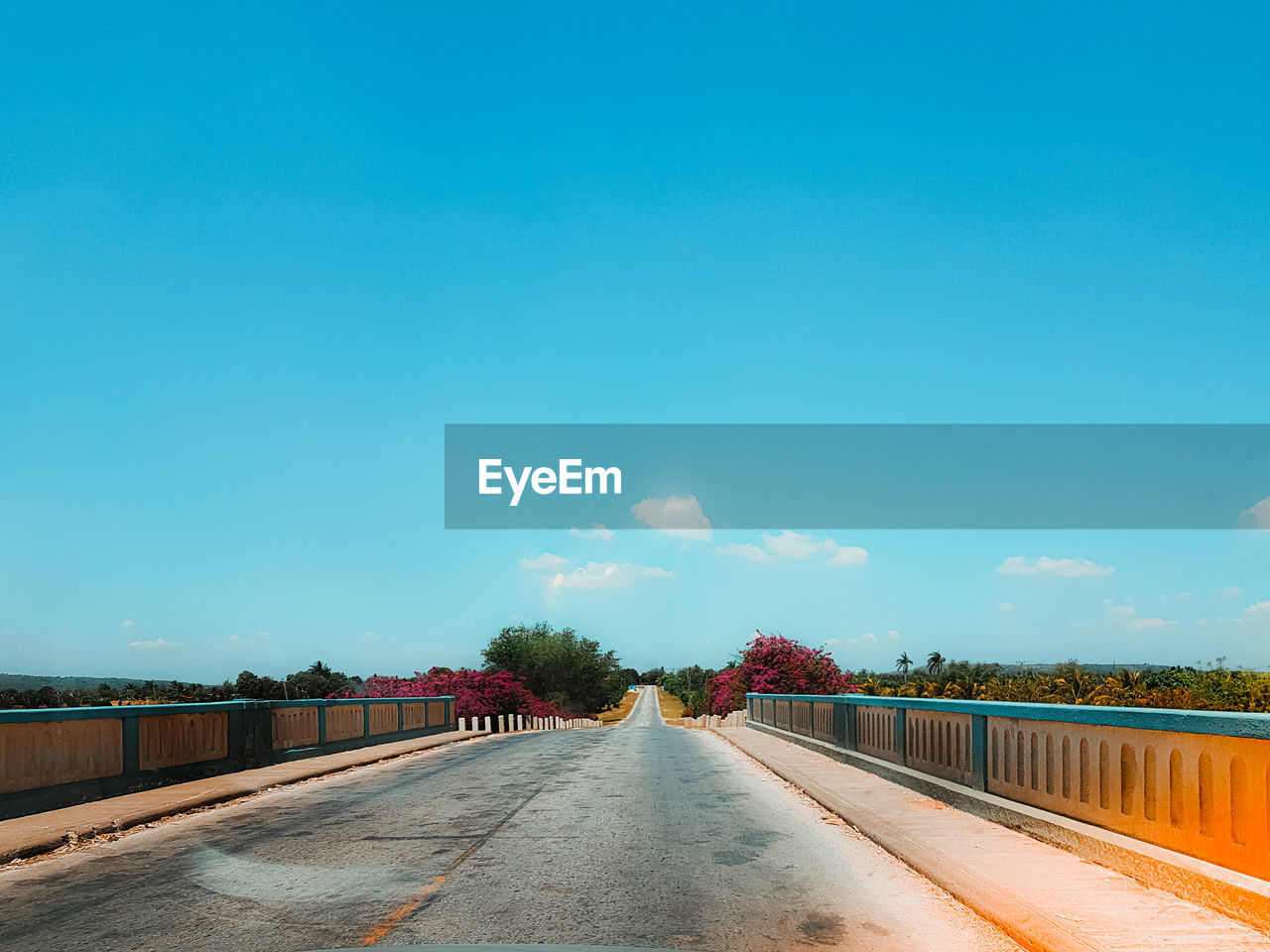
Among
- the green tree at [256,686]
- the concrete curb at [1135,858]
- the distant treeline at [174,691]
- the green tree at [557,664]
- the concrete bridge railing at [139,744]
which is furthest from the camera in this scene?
the green tree at [557,664]

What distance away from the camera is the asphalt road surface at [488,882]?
6.68 m

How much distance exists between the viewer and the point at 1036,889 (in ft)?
24.8

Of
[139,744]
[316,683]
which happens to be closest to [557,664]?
[316,683]

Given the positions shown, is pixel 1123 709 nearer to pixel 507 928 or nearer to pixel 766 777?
pixel 507 928

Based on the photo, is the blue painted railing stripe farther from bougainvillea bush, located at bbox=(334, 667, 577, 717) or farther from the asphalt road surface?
bougainvillea bush, located at bbox=(334, 667, 577, 717)

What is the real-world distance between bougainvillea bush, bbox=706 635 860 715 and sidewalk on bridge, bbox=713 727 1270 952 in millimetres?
33392

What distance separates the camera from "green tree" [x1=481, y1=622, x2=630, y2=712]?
3920 inches

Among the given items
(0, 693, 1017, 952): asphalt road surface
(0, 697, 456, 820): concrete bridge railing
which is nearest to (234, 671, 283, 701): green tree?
(0, 697, 456, 820): concrete bridge railing

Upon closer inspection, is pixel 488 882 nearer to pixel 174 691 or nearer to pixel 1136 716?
pixel 1136 716

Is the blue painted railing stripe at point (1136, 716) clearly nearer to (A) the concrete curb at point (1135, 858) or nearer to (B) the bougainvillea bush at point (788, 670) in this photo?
(A) the concrete curb at point (1135, 858)

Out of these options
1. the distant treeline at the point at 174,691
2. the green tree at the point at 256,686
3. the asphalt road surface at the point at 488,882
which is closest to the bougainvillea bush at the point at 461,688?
the distant treeline at the point at 174,691

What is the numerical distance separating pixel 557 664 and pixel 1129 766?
9720 cm

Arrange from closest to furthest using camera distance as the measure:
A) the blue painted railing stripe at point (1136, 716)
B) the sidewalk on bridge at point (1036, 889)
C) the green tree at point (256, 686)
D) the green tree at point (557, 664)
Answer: the sidewalk on bridge at point (1036, 889) → the blue painted railing stripe at point (1136, 716) → the green tree at point (256, 686) → the green tree at point (557, 664)

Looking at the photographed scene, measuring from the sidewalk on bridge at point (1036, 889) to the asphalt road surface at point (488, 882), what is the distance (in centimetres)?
22
